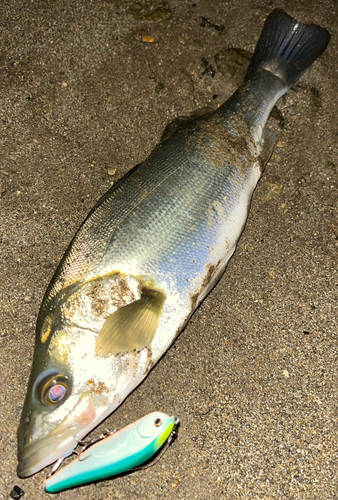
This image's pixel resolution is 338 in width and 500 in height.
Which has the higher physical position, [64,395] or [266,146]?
[266,146]

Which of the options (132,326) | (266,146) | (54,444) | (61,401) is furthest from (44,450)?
(266,146)

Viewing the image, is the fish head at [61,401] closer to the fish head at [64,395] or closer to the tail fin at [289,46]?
the fish head at [64,395]

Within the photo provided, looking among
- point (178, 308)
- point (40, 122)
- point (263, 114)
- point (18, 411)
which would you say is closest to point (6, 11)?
point (40, 122)

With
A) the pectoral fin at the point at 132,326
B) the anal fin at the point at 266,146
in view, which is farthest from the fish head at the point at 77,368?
the anal fin at the point at 266,146

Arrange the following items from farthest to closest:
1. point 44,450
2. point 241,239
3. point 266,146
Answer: point 241,239 < point 266,146 < point 44,450

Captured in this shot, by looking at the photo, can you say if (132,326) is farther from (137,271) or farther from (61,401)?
(61,401)

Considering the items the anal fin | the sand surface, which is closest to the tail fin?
the sand surface

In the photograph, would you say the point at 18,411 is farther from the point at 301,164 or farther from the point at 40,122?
the point at 301,164
